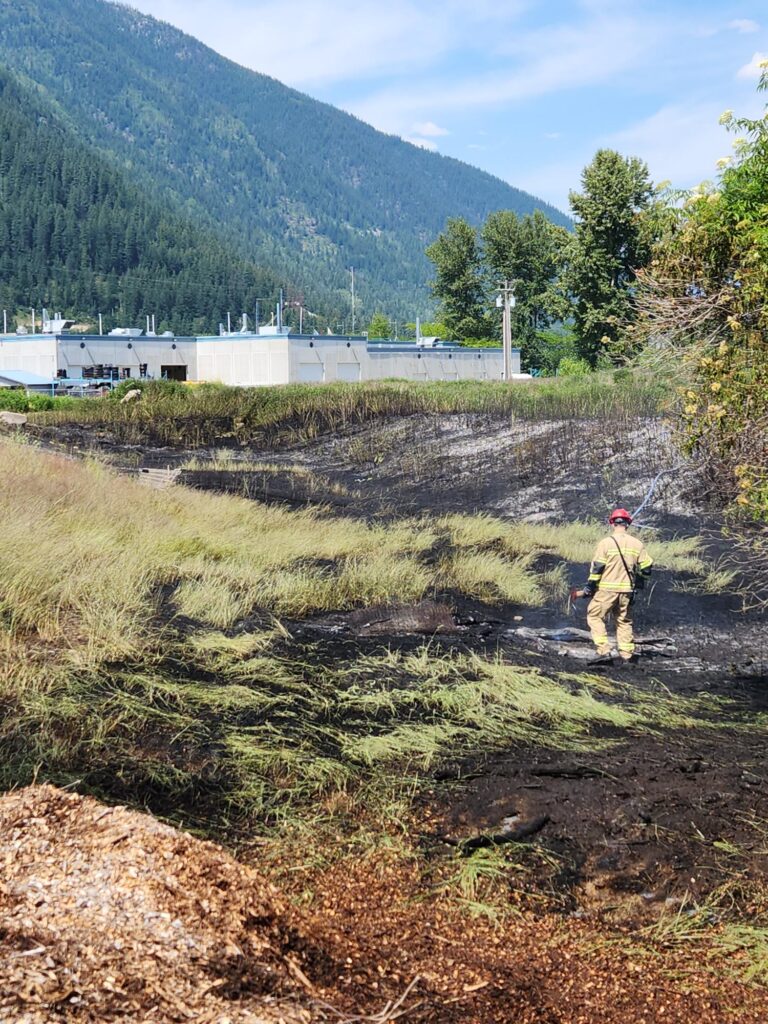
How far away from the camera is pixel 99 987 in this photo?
3.02 m

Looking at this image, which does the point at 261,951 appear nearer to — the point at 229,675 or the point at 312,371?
the point at 229,675

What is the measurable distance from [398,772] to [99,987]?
2966 mm

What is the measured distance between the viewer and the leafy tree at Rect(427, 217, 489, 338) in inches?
2768

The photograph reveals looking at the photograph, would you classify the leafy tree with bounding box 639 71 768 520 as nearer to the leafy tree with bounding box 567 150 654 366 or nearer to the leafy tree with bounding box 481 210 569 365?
the leafy tree with bounding box 567 150 654 366

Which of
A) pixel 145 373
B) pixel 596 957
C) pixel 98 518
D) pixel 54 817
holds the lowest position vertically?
pixel 596 957

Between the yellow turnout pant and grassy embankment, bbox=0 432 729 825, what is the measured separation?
1.04m

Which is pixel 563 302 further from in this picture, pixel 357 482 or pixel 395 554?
pixel 395 554

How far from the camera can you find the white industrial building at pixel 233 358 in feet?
186

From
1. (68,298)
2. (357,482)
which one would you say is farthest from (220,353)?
(68,298)

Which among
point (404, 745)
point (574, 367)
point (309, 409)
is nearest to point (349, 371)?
point (574, 367)

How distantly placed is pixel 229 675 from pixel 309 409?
2330 centimetres

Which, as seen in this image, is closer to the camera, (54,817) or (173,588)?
(54,817)

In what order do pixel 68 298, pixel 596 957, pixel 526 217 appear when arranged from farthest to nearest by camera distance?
pixel 68 298 < pixel 526 217 < pixel 596 957

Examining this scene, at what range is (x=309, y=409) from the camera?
30.2 metres
